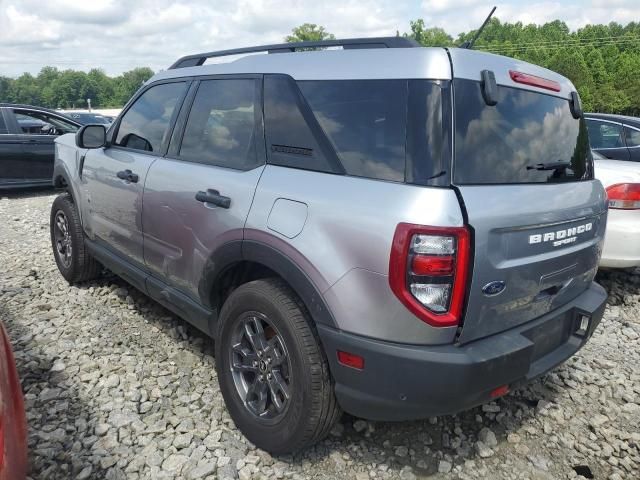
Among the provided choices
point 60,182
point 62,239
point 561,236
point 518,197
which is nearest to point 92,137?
point 60,182

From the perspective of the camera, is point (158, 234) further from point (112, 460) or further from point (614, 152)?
point (614, 152)

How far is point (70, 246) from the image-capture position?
4488 millimetres

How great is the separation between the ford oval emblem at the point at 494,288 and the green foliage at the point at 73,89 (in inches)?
4555

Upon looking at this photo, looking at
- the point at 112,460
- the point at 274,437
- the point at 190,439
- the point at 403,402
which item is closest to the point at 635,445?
the point at 403,402

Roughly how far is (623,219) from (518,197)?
8.96 feet

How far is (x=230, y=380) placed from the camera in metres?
2.61

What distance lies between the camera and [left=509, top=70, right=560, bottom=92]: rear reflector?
2.26 m

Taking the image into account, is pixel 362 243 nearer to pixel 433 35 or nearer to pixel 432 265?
pixel 432 265

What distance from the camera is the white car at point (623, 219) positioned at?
4195 mm

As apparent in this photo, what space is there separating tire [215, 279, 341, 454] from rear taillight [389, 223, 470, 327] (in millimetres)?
506

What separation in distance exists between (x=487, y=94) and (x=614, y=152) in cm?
405

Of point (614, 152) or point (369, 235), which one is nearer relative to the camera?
point (369, 235)

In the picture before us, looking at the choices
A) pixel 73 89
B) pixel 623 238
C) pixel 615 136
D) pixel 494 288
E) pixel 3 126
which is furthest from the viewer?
pixel 73 89

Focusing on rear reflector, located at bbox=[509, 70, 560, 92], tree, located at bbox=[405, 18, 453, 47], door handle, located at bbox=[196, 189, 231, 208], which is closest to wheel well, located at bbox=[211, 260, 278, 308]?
door handle, located at bbox=[196, 189, 231, 208]
